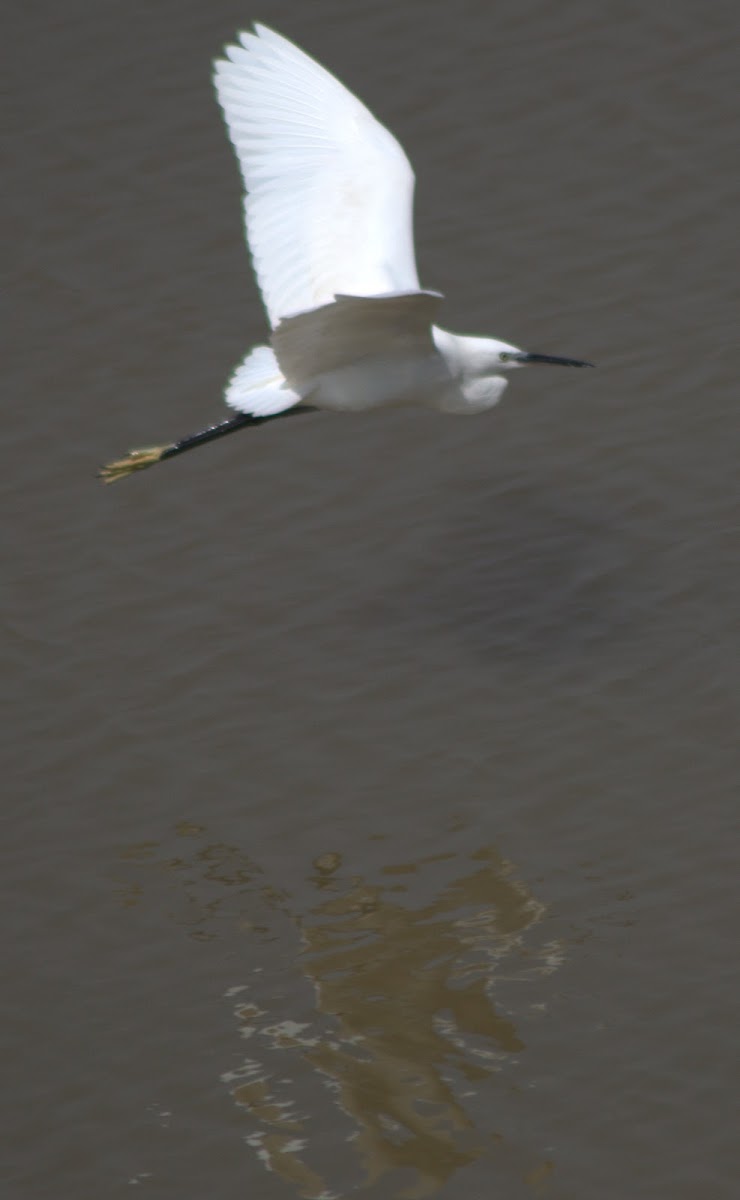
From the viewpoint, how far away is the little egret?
226 inches

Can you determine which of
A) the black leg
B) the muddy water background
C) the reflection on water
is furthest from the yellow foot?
the reflection on water

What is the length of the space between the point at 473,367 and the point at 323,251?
1.87ft

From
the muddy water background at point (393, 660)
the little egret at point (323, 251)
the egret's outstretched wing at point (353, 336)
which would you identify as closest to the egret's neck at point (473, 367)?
the little egret at point (323, 251)

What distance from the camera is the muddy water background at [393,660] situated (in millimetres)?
4477

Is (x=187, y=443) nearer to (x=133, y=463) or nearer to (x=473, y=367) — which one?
(x=133, y=463)

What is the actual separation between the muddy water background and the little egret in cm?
64

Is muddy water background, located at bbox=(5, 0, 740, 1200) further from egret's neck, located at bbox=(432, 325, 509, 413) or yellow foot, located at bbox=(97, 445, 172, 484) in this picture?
egret's neck, located at bbox=(432, 325, 509, 413)

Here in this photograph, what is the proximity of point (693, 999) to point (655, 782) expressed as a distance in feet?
2.89

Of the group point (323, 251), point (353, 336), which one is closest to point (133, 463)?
point (323, 251)

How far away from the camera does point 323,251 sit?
597 cm

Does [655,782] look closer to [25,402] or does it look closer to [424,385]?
[424,385]

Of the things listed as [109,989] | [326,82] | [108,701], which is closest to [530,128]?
[326,82]

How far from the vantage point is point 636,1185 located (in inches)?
161

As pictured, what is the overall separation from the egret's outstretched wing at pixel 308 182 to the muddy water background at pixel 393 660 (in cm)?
100
